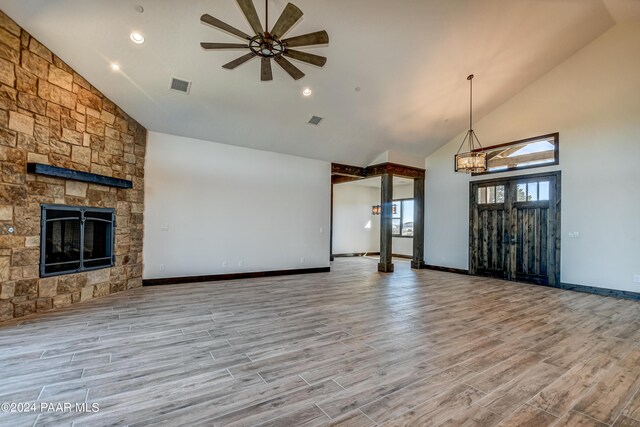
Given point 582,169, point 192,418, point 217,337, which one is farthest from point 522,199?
point 192,418

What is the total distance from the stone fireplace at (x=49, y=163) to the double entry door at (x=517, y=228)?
8191 millimetres

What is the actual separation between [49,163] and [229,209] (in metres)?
3.26

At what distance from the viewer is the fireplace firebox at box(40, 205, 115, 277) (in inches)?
173

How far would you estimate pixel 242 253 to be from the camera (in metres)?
7.10

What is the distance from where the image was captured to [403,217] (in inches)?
492

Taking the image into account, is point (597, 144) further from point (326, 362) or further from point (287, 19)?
point (326, 362)

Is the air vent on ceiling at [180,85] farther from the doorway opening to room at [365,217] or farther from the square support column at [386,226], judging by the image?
the doorway opening to room at [365,217]

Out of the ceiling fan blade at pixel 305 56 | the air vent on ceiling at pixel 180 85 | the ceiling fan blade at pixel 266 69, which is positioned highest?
the air vent on ceiling at pixel 180 85

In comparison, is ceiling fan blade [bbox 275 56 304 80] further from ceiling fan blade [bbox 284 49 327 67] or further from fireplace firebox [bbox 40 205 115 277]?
fireplace firebox [bbox 40 205 115 277]

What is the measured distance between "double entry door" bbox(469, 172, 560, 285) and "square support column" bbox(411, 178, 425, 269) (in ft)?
4.87

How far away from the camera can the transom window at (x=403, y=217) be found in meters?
12.3

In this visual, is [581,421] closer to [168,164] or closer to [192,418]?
[192,418]

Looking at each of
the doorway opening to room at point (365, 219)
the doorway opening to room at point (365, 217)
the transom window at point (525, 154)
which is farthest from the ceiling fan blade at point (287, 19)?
the doorway opening to room at point (365, 219)

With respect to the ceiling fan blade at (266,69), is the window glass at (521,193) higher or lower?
lower
